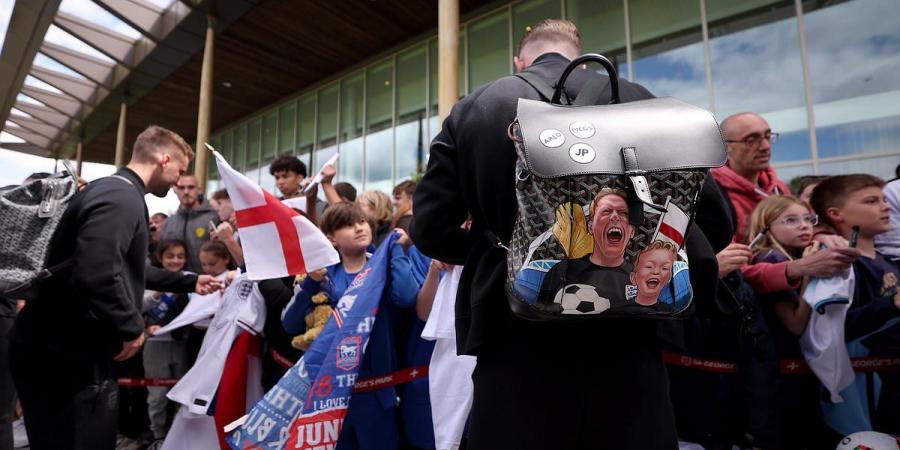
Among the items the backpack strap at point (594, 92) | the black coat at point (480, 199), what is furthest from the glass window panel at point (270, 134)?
the backpack strap at point (594, 92)

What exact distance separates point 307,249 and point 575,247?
1925 mm

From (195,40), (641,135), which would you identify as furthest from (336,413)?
(195,40)

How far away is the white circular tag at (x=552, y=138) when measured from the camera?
1.12 metres

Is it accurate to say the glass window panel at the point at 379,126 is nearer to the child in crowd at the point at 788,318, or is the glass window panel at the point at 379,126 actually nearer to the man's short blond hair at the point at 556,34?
the child in crowd at the point at 788,318

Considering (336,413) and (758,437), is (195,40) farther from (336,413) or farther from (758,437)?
(758,437)

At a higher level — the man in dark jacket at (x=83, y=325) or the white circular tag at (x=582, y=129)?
the white circular tag at (x=582, y=129)

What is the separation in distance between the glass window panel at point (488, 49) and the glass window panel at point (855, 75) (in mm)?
5254

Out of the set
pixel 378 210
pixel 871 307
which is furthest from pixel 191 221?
pixel 871 307

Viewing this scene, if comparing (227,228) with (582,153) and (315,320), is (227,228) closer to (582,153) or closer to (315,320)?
(315,320)

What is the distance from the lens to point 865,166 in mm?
7164

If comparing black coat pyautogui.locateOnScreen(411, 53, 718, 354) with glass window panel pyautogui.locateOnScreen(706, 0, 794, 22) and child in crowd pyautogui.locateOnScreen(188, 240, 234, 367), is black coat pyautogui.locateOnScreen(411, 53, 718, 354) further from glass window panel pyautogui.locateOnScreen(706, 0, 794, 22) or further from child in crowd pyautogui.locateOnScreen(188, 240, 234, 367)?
glass window panel pyautogui.locateOnScreen(706, 0, 794, 22)

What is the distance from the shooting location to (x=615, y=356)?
4.22ft

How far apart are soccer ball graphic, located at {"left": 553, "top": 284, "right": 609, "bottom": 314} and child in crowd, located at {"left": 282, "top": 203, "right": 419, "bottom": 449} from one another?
1549mm

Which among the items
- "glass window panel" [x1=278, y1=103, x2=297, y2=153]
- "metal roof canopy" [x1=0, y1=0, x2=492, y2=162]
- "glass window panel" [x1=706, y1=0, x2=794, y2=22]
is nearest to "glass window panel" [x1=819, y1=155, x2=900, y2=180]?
"glass window panel" [x1=706, y1=0, x2=794, y2=22]
